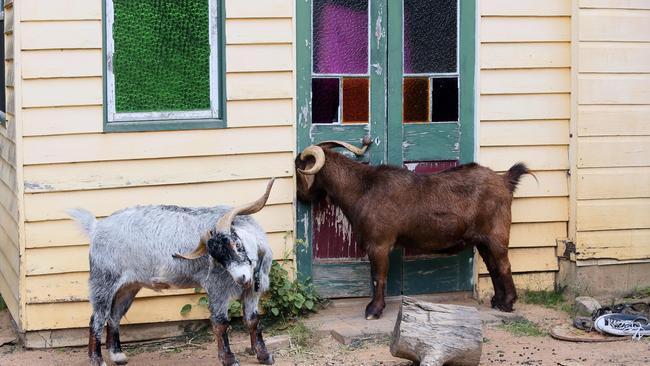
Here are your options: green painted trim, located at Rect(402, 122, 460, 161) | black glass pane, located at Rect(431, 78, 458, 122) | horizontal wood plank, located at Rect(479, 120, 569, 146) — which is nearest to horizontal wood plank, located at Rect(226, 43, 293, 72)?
green painted trim, located at Rect(402, 122, 460, 161)

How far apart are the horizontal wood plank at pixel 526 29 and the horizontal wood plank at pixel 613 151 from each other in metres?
0.84

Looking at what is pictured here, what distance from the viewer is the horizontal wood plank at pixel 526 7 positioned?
885 centimetres

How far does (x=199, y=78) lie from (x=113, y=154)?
33.1 inches

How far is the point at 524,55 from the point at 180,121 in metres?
2.69

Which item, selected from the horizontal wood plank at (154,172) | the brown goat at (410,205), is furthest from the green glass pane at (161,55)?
the brown goat at (410,205)

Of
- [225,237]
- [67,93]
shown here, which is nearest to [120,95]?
[67,93]

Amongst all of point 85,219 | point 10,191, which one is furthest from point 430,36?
point 10,191

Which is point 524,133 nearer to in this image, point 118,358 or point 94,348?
point 118,358

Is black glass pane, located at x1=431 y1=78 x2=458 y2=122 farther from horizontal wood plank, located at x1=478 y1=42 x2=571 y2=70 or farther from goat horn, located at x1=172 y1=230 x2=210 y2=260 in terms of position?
goat horn, located at x1=172 y1=230 x2=210 y2=260

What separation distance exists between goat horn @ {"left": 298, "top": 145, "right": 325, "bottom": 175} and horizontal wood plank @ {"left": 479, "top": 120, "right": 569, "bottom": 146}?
53.3 inches

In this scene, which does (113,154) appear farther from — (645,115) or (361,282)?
(645,115)

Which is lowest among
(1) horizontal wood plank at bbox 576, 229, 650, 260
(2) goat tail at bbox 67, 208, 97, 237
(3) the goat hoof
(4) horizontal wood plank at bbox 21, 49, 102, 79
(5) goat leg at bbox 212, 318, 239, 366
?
(3) the goat hoof

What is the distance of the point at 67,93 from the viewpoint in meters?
7.99

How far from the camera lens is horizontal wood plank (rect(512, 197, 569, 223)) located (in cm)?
902
